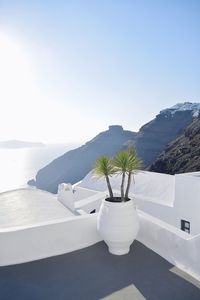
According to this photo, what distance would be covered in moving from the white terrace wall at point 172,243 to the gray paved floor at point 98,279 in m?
0.11

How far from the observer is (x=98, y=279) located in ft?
11.5

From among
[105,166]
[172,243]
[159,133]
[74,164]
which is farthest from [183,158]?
[74,164]

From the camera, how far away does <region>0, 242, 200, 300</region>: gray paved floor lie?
3131mm

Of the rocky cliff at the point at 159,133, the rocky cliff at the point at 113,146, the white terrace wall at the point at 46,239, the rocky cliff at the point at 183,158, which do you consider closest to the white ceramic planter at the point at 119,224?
the white terrace wall at the point at 46,239

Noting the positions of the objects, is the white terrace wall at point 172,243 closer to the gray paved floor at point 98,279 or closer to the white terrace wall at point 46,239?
the gray paved floor at point 98,279

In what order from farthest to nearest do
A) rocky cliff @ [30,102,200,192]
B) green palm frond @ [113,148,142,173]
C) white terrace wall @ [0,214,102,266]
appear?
rocky cliff @ [30,102,200,192], green palm frond @ [113,148,142,173], white terrace wall @ [0,214,102,266]

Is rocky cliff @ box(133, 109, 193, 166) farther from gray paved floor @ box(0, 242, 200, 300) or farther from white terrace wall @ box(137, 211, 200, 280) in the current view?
gray paved floor @ box(0, 242, 200, 300)

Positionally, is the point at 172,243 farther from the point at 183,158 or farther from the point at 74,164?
the point at 74,164

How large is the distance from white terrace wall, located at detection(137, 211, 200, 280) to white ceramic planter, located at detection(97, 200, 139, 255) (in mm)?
413

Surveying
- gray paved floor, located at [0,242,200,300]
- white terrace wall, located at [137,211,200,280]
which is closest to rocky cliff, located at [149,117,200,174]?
white terrace wall, located at [137,211,200,280]

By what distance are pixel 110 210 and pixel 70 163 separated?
89.5 metres

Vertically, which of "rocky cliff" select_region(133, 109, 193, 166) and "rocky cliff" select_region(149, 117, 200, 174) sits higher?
"rocky cliff" select_region(133, 109, 193, 166)

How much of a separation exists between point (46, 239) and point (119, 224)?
46.1 inches

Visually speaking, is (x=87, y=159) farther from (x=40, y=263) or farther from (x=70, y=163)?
(x=40, y=263)
